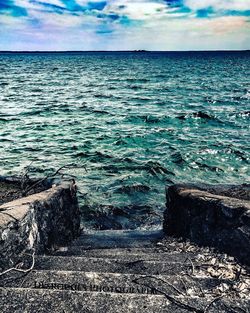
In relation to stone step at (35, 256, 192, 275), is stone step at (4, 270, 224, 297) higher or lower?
higher

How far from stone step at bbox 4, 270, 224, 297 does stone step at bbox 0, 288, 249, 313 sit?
0.16 metres

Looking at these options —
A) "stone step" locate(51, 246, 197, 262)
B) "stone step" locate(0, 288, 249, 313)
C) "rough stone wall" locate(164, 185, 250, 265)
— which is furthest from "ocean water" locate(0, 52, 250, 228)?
"stone step" locate(0, 288, 249, 313)

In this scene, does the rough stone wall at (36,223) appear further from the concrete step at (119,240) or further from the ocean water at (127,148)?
the ocean water at (127,148)

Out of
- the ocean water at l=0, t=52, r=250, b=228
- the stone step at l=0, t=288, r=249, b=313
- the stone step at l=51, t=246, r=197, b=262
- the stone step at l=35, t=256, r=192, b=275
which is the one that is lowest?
the ocean water at l=0, t=52, r=250, b=228

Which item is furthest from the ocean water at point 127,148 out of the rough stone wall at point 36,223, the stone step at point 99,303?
the stone step at point 99,303

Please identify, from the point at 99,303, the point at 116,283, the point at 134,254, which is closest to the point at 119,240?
the point at 134,254

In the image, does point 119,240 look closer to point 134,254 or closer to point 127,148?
point 134,254

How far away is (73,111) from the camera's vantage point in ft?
81.3

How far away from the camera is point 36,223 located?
421 centimetres

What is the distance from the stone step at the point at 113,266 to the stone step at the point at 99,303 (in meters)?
0.66

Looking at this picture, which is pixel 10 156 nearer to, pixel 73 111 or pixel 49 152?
pixel 49 152

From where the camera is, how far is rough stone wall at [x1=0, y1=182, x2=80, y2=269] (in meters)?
3.40

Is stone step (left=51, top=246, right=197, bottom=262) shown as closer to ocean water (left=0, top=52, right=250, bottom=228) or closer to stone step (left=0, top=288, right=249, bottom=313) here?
stone step (left=0, top=288, right=249, bottom=313)

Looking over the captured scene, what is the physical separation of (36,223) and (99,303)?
1.95 metres
